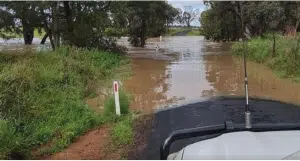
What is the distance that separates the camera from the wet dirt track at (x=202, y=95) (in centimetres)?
738

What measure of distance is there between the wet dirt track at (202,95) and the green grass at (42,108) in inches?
55.5

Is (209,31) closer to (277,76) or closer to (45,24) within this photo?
(45,24)

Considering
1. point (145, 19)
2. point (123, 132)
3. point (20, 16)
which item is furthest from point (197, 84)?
point (145, 19)

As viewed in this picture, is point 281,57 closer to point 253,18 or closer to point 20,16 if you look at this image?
point 253,18

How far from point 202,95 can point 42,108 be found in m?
4.57

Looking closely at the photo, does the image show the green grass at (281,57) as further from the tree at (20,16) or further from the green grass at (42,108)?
the tree at (20,16)

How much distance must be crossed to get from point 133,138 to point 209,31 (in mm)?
34853

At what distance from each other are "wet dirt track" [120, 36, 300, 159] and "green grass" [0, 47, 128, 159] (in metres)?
1.41

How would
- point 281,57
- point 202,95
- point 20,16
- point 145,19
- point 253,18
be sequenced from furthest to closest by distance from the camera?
point 145,19 < point 253,18 < point 20,16 < point 281,57 < point 202,95

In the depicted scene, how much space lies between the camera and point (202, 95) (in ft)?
34.2

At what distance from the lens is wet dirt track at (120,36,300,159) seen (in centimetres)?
738

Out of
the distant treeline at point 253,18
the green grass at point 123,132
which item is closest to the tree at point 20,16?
the distant treeline at point 253,18

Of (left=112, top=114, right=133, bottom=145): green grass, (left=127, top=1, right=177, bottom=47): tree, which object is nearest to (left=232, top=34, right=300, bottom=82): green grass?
(left=112, top=114, right=133, bottom=145): green grass

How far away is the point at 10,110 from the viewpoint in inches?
274
